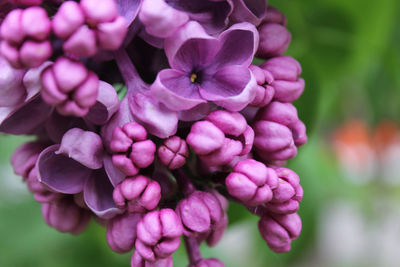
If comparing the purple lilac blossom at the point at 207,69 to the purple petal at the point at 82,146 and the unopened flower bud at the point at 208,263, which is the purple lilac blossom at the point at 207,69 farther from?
the unopened flower bud at the point at 208,263

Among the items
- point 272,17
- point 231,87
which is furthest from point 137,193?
point 272,17

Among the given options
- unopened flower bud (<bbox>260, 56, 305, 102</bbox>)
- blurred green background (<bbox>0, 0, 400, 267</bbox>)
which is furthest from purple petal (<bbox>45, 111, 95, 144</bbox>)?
blurred green background (<bbox>0, 0, 400, 267</bbox>)

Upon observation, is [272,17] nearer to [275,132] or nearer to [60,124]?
[275,132]

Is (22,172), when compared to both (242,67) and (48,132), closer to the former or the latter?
(48,132)

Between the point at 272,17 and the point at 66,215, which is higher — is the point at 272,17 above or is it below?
above

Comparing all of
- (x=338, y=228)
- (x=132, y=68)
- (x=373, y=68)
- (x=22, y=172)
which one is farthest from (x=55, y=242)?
(x=338, y=228)

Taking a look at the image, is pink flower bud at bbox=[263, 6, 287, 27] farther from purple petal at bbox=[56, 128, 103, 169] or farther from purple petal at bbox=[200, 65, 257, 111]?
purple petal at bbox=[56, 128, 103, 169]
